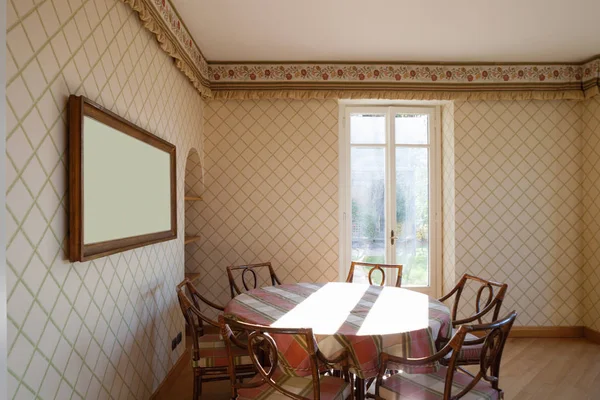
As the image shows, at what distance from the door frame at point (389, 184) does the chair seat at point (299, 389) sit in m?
2.14

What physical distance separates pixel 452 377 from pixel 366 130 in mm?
2921

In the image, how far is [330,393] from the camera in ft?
6.20

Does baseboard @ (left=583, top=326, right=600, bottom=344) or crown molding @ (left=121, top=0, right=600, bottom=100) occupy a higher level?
crown molding @ (left=121, top=0, right=600, bottom=100)

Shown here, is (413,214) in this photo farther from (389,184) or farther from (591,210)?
(591,210)

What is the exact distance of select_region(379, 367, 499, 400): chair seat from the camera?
6.20 feet

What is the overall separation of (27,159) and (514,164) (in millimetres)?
4047

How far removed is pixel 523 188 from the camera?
4035 mm

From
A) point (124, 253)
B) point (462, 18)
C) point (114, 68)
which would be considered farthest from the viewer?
point (462, 18)

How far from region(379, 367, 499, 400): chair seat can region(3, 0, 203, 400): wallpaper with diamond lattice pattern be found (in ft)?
4.47

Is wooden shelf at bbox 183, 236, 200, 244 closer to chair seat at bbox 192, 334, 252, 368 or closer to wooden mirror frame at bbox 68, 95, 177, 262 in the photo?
chair seat at bbox 192, 334, 252, 368

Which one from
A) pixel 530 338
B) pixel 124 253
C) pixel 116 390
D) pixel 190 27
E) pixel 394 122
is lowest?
pixel 530 338

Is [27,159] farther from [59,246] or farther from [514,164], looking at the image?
[514,164]

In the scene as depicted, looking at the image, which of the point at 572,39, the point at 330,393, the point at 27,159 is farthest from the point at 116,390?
the point at 572,39

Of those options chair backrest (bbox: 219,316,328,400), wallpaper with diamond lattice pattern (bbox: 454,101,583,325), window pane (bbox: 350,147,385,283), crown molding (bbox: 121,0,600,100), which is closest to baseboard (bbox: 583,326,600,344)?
wallpaper with diamond lattice pattern (bbox: 454,101,583,325)
